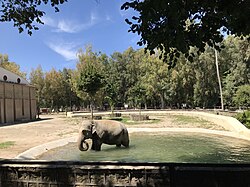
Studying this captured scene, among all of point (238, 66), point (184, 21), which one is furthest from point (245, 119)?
point (238, 66)

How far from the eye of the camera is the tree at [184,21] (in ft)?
12.7

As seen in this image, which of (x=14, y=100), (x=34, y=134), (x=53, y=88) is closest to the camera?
(x=34, y=134)

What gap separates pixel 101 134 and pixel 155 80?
37562 mm

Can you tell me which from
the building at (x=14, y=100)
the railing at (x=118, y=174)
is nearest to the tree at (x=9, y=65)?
the building at (x=14, y=100)

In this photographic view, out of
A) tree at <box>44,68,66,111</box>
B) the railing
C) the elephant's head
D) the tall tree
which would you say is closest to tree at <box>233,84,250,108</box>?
the tall tree

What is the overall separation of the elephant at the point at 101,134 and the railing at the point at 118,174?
724cm

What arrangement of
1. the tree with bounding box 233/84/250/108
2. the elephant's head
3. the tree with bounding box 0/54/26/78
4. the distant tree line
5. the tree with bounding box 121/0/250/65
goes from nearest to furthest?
1. the tree with bounding box 121/0/250/65
2. the elephant's head
3. the tree with bounding box 233/84/250/108
4. the distant tree line
5. the tree with bounding box 0/54/26/78

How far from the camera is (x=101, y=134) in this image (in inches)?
487

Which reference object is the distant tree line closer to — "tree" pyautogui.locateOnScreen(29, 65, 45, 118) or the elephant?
"tree" pyautogui.locateOnScreen(29, 65, 45, 118)

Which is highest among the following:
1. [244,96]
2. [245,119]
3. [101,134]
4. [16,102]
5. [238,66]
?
[238,66]

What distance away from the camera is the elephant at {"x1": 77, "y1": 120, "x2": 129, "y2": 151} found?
39.7ft

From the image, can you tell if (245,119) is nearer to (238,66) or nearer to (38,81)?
(238,66)

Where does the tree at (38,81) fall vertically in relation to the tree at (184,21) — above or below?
above

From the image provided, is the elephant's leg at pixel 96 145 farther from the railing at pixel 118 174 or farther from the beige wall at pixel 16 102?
the beige wall at pixel 16 102
